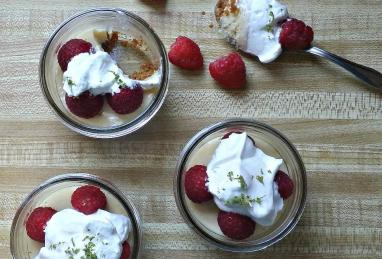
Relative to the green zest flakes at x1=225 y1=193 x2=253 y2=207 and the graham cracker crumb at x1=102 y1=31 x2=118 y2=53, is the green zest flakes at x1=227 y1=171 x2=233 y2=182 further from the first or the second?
the graham cracker crumb at x1=102 y1=31 x2=118 y2=53

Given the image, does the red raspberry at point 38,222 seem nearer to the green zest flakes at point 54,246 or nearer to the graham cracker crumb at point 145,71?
the green zest flakes at point 54,246

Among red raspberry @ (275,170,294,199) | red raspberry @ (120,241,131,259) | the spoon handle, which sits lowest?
red raspberry @ (120,241,131,259)

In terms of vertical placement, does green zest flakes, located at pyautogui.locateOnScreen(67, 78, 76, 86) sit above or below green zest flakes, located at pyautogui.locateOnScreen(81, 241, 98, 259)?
above

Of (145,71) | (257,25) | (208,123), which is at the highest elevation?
(257,25)

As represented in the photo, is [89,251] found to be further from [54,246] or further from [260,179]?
[260,179]

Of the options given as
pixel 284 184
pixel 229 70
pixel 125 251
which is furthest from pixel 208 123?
pixel 125 251

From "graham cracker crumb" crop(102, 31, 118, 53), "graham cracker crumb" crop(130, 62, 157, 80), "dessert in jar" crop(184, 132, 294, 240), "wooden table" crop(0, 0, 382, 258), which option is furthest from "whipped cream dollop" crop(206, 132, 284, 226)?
"graham cracker crumb" crop(102, 31, 118, 53)
